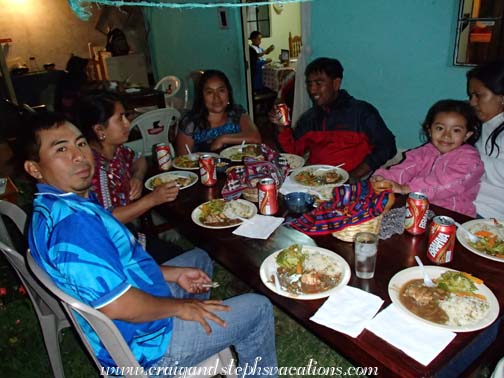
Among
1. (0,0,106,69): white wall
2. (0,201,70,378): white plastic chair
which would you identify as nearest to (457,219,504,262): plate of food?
(0,201,70,378): white plastic chair

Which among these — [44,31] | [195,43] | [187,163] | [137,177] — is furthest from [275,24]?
[137,177]

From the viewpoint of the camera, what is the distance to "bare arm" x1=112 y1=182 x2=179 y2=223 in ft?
5.78

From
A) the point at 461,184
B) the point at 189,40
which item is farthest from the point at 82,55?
the point at 461,184

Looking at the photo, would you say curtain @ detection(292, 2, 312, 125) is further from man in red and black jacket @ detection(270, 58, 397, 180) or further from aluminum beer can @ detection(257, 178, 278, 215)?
aluminum beer can @ detection(257, 178, 278, 215)

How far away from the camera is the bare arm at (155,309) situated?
3.53 feet

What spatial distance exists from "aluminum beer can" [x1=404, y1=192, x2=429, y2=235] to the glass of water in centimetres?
27

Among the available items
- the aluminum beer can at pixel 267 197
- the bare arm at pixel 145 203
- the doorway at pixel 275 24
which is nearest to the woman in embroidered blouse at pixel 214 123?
the bare arm at pixel 145 203

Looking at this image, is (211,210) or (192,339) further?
(211,210)

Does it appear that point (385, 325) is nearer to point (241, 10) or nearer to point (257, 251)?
point (257, 251)

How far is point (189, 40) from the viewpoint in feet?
19.1

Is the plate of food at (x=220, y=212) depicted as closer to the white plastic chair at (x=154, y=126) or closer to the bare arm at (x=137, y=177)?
the bare arm at (x=137, y=177)

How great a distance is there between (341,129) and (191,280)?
5.02 feet

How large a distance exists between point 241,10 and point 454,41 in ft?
9.49

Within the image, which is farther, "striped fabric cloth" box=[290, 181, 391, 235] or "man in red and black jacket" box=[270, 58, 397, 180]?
"man in red and black jacket" box=[270, 58, 397, 180]
